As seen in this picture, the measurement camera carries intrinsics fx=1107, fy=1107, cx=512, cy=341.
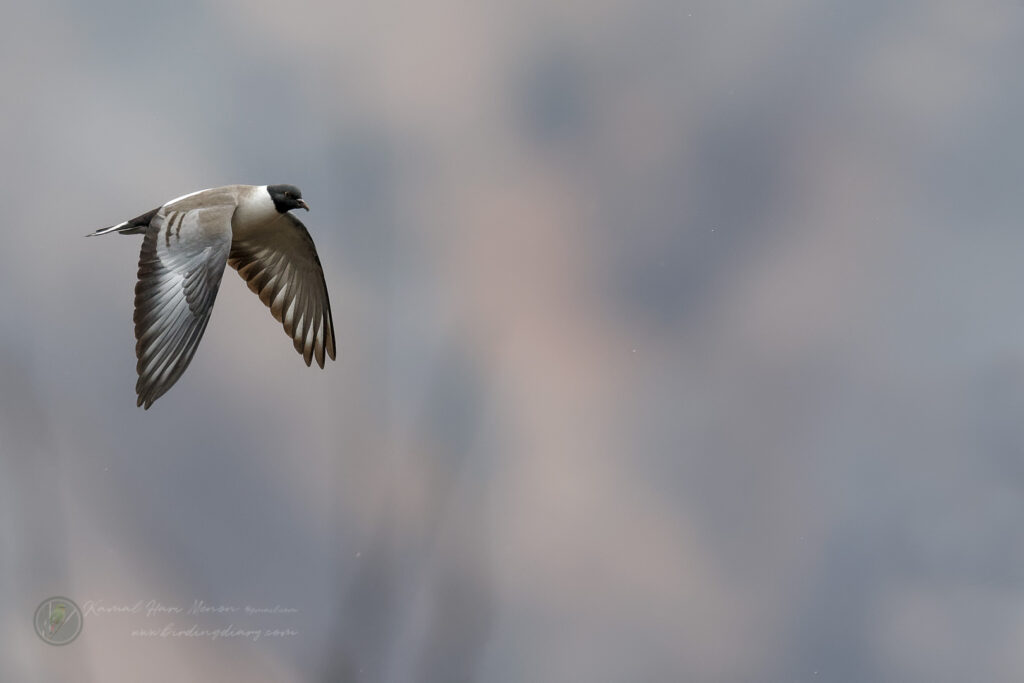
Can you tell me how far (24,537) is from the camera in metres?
1.76

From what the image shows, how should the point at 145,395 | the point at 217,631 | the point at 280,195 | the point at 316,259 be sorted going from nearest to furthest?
the point at 145,395 < the point at 280,195 < the point at 316,259 < the point at 217,631

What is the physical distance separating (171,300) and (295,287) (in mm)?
315

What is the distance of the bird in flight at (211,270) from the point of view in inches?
53.8

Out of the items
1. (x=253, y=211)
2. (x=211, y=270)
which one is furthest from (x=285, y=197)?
(x=211, y=270)

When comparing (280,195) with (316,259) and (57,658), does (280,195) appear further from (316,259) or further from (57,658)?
(57,658)

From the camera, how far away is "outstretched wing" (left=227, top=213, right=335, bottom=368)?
165 cm

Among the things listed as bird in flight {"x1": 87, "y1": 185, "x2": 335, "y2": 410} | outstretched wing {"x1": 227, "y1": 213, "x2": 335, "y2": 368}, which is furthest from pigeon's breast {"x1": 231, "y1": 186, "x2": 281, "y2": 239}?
outstretched wing {"x1": 227, "y1": 213, "x2": 335, "y2": 368}

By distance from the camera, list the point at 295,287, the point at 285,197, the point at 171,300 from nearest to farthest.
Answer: the point at 171,300 < the point at 285,197 < the point at 295,287

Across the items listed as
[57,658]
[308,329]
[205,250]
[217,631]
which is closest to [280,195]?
[205,250]

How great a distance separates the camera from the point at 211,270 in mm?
1391

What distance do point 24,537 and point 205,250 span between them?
678mm

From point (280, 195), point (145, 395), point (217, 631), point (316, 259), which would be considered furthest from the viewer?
point (217, 631)

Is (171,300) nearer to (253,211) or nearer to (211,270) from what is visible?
(211,270)

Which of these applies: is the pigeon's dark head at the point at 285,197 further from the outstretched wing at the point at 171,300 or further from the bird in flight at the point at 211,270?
the outstretched wing at the point at 171,300
